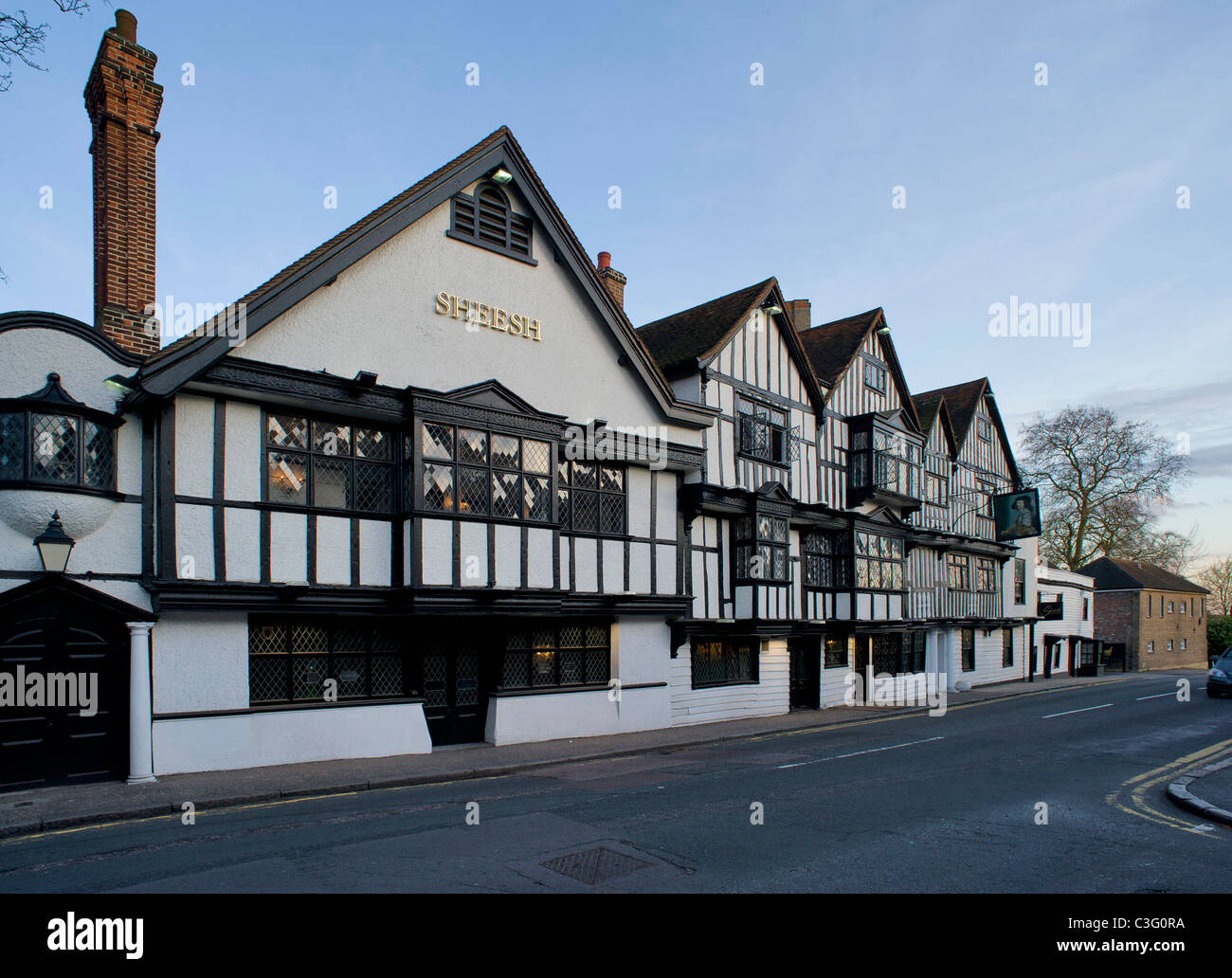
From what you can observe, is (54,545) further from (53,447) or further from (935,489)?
(935,489)

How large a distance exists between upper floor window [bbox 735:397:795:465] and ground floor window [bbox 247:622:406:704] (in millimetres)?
10248

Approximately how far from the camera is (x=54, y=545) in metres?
10.5

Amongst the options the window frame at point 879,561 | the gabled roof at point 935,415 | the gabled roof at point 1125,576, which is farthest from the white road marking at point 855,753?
the gabled roof at point 1125,576

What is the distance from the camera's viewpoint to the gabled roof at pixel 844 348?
25312 millimetres

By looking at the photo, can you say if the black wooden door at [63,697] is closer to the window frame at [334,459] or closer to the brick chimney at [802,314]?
the window frame at [334,459]

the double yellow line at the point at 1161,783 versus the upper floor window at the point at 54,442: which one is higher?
the upper floor window at the point at 54,442

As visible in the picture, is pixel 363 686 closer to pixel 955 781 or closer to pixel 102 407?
pixel 102 407

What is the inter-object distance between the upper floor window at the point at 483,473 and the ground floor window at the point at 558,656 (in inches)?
98.0

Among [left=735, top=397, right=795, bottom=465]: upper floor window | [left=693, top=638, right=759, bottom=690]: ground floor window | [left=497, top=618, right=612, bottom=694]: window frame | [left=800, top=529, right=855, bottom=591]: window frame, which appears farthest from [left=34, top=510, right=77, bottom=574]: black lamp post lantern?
[left=800, top=529, right=855, bottom=591]: window frame

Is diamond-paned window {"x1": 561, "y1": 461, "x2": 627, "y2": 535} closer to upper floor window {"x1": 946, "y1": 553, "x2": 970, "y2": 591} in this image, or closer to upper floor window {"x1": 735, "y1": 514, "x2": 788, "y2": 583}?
upper floor window {"x1": 735, "y1": 514, "x2": 788, "y2": 583}

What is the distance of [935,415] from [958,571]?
242 inches

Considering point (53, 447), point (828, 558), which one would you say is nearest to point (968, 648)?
point (828, 558)

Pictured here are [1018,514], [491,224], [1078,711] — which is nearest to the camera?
[491,224]

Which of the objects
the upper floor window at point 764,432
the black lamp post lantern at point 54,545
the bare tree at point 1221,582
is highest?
the upper floor window at point 764,432
